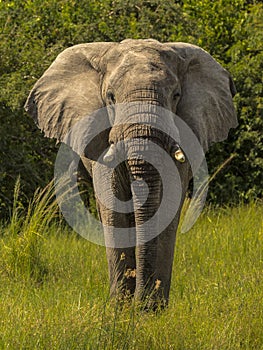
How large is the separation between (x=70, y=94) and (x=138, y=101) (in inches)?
34.9

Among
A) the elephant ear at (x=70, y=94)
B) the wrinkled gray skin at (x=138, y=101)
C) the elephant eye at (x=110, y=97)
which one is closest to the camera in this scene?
the wrinkled gray skin at (x=138, y=101)

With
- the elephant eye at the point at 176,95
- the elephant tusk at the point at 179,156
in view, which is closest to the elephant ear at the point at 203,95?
the elephant eye at the point at 176,95

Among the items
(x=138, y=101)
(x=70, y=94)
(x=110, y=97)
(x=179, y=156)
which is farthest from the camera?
(x=70, y=94)

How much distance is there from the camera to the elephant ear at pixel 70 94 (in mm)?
6293

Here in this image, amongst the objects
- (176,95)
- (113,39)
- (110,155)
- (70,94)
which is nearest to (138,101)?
(110,155)

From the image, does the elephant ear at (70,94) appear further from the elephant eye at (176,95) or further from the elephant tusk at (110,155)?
the elephant eye at (176,95)

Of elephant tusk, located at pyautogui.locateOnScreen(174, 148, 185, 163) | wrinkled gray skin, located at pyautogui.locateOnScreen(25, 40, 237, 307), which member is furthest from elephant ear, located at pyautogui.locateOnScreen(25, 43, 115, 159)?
elephant tusk, located at pyautogui.locateOnScreen(174, 148, 185, 163)

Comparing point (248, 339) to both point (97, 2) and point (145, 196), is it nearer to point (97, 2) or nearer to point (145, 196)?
point (145, 196)

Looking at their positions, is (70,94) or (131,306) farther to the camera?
(70,94)

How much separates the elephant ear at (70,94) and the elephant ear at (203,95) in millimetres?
499

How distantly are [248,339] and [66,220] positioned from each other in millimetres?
4956

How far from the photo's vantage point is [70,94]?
6.53 m

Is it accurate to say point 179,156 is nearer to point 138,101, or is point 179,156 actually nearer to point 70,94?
point 138,101

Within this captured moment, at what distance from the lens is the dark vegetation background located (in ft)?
34.6
